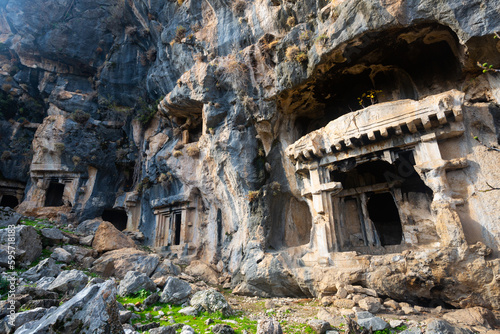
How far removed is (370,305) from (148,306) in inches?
198

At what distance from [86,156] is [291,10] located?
1523cm

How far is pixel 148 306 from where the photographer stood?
18.3ft

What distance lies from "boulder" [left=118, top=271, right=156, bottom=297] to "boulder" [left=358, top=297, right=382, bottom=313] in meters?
5.02

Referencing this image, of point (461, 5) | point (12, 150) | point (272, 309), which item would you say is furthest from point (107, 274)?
point (12, 150)

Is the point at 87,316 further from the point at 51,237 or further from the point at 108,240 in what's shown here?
the point at 108,240

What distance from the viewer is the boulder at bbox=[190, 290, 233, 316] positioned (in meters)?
5.58

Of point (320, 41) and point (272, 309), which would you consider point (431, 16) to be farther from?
point (272, 309)

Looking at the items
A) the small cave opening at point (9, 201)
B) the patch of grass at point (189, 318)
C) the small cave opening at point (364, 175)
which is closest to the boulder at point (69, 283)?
the patch of grass at point (189, 318)

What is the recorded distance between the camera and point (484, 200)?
6629mm

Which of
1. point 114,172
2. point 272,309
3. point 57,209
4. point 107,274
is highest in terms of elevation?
point 114,172

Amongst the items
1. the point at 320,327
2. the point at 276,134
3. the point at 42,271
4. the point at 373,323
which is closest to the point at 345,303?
the point at 373,323

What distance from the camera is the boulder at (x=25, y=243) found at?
722cm

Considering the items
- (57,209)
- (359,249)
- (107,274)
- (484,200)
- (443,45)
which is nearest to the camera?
(484,200)

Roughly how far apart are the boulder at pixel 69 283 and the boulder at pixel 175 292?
1769 mm
